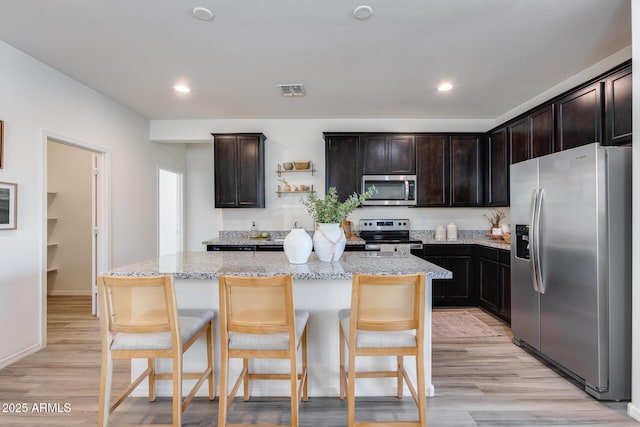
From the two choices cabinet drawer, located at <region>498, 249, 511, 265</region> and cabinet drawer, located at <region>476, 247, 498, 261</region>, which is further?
cabinet drawer, located at <region>476, 247, 498, 261</region>

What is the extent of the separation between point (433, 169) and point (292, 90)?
86.9 inches

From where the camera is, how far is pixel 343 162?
4.48m

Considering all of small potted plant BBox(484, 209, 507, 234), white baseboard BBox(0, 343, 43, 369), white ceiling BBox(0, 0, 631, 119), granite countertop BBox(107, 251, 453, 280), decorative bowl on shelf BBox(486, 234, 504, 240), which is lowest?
white baseboard BBox(0, 343, 43, 369)

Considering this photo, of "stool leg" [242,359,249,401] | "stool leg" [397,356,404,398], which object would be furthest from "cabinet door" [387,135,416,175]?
"stool leg" [242,359,249,401]

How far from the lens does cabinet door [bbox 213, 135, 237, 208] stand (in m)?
4.46

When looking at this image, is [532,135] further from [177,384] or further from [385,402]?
[177,384]

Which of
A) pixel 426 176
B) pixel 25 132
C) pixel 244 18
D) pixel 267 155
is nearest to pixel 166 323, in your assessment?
pixel 244 18

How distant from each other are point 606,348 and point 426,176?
2771mm

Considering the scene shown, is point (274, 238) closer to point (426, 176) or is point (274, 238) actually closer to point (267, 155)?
point (267, 155)

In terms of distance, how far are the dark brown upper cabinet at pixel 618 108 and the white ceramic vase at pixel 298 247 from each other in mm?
2460

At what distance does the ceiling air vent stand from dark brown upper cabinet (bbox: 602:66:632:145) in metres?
2.67

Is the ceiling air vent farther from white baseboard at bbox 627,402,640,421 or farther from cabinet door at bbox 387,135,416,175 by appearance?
white baseboard at bbox 627,402,640,421

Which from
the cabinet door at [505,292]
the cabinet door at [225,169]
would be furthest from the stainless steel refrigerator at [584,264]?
the cabinet door at [225,169]

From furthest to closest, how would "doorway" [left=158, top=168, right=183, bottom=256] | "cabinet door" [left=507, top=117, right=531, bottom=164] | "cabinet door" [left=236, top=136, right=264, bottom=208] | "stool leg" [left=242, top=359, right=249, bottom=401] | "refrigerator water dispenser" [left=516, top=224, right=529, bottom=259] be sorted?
"doorway" [left=158, top=168, right=183, bottom=256], "cabinet door" [left=236, top=136, right=264, bottom=208], "cabinet door" [left=507, top=117, right=531, bottom=164], "refrigerator water dispenser" [left=516, top=224, right=529, bottom=259], "stool leg" [left=242, top=359, right=249, bottom=401]
